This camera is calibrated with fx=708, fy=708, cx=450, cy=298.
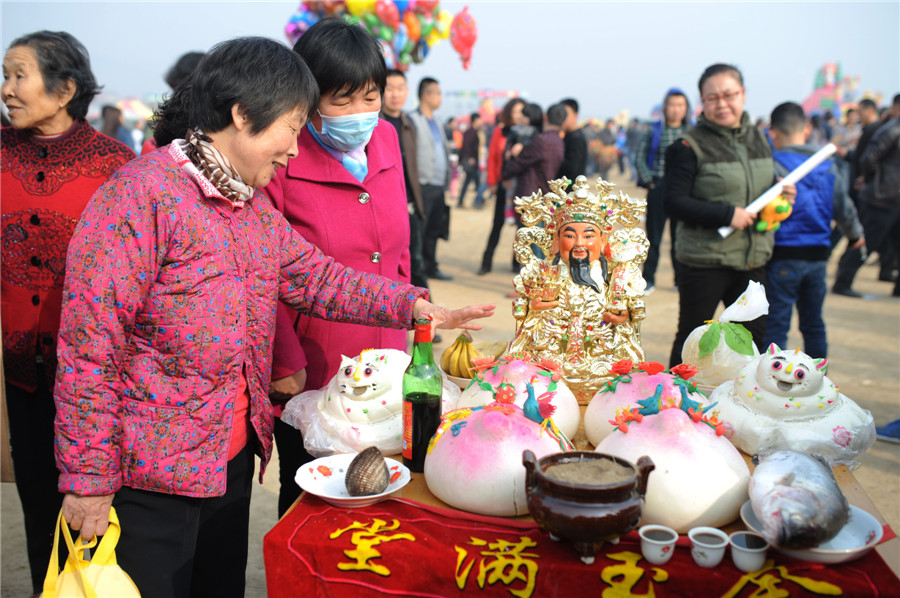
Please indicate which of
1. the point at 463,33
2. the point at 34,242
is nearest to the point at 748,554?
the point at 34,242

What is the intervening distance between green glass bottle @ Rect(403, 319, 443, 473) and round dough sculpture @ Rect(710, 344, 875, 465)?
0.77 meters

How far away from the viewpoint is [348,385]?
182cm

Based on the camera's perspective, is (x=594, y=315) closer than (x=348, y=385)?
No

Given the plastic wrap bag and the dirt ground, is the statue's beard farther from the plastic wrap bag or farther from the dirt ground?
the dirt ground

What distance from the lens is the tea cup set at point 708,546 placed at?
135 cm

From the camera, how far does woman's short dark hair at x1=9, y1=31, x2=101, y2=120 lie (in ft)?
7.09

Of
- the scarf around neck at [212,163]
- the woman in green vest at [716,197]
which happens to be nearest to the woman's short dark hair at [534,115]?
the woman in green vest at [716,197]

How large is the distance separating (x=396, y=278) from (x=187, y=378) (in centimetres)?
93

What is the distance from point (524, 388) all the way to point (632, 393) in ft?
0.93

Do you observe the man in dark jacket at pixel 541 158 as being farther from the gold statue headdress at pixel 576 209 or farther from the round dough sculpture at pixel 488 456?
the round dough sculpture at pixel 488 456

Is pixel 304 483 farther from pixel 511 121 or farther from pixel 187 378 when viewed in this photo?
pixel 511 121

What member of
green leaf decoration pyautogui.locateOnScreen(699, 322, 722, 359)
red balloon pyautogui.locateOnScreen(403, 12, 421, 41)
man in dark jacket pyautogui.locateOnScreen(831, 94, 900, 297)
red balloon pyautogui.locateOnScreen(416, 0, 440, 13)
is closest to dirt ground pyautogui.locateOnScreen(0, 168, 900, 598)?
man in dark jacket pyautogui.locateOnScreen(831, 94, 900, 297)

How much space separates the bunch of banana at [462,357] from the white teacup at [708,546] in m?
1.00

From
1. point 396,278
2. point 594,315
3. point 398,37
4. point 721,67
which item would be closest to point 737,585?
point 594,315
